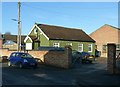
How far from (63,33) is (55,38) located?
4860mm

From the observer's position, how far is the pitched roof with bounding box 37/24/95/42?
50188 mm

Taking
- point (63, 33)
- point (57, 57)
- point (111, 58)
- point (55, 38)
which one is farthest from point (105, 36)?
point (111, 58)

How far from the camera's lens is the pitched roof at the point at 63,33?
50.2 metres

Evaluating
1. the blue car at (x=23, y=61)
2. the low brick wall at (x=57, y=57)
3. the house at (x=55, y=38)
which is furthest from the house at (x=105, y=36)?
the blue car at (x=23, y=61)

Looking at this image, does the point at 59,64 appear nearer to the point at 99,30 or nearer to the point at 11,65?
the point at 11,65

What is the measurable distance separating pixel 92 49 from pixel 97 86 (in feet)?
132

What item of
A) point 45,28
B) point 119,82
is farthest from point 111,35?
point 119,82

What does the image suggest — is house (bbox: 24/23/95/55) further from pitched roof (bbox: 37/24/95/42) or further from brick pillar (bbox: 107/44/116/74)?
brick pillar (bbox: 107/44/116/74)

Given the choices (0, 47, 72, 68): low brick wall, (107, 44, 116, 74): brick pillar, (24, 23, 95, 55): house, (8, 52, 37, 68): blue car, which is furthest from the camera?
(24, 23, 95, 55): house

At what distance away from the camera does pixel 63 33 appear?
5388 centimetres

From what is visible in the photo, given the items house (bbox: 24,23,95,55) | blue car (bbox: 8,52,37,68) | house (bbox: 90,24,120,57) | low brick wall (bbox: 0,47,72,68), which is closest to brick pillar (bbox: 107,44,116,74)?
low brick wall (bbox: 0,47,72,68)

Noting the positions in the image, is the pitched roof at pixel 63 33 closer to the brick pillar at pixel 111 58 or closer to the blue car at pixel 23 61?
the blue car at pixel 23 61

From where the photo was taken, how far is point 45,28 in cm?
5169

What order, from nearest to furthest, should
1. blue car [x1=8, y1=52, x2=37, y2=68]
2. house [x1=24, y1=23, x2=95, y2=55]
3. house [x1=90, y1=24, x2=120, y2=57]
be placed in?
blue car [x1=8, y1=52, x2=37, y2=68]
house [x1=24, y1=23, x2=95, y2=55]
house [x1=90, y1=24, x2=120, y2=57]
